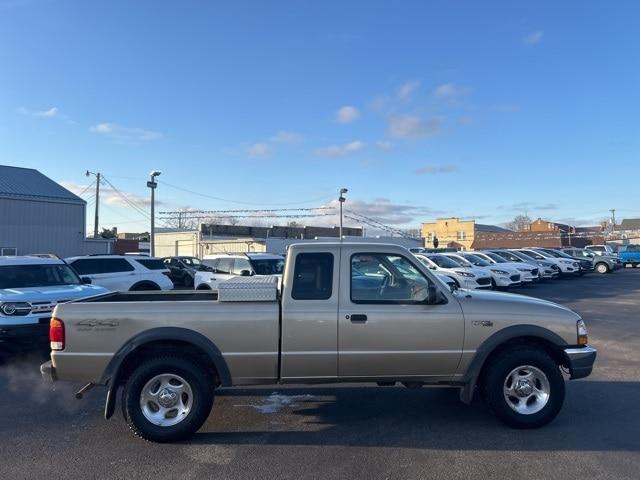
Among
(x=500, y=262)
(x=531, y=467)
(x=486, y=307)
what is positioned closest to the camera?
(x=531, y=467)

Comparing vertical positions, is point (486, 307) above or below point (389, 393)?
above

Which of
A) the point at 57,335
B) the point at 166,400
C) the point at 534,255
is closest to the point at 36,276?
the point at 57,335

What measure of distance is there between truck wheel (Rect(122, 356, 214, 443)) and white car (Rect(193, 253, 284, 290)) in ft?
38.4

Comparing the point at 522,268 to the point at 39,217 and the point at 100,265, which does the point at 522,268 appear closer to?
the point at 100,265

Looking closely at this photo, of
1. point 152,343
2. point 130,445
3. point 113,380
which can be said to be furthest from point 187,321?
point 130,445

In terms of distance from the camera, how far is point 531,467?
15.4 feet

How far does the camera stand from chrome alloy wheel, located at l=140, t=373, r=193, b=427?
5.36 m

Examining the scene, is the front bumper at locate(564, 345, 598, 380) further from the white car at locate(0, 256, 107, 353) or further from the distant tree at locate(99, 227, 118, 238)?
the distant tree at locate(99, 227, 118, 238)

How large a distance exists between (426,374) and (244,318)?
1.92 m

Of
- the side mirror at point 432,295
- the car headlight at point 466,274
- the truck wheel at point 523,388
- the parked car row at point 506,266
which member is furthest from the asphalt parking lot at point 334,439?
the car headlight at point 466,274

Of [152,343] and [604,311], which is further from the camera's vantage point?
[604,311]

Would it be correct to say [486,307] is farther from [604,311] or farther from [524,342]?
[604,311]

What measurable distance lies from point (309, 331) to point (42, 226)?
3366 centimetres

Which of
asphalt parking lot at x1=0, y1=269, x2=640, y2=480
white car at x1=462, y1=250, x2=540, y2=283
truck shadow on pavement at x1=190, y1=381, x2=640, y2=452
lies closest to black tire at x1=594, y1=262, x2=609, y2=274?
white car at x1=462, y1=250, x2=540, y2=283
